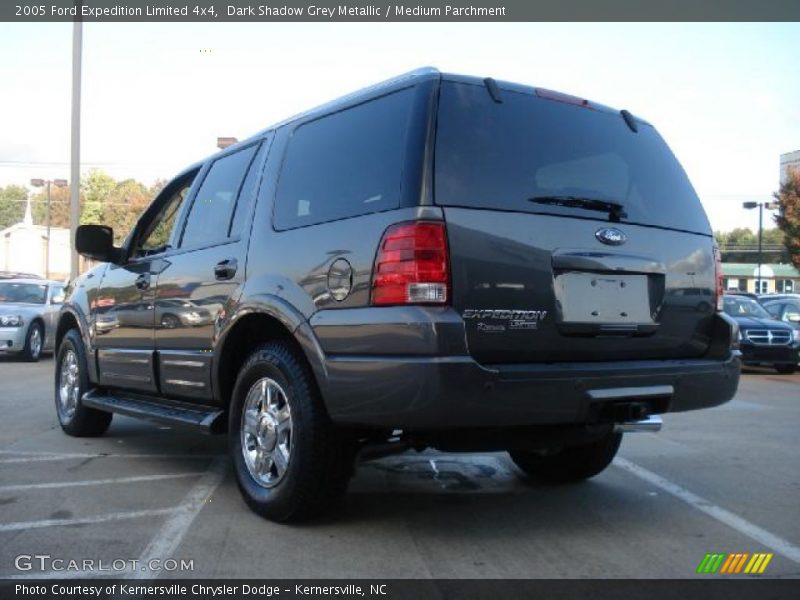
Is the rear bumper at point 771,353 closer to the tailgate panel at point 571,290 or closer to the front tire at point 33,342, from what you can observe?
the tailgate panel at point 571,290

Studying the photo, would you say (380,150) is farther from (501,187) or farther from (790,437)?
(790,437)

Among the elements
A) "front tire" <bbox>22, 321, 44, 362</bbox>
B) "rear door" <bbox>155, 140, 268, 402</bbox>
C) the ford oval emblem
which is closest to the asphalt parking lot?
"rear door" <bbox>155, 140, 268, 402</bbox>

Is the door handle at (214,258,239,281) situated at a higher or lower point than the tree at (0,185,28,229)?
lower

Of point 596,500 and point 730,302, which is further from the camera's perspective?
point 730,302

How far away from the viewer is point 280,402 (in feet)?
12.5

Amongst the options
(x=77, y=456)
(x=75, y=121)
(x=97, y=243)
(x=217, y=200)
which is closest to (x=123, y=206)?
(x=75, y=121)

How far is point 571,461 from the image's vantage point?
474cm

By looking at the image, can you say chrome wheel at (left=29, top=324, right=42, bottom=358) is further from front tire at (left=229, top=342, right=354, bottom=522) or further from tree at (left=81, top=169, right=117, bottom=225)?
tree at (left=81, top=169, right=117, bottom=225)

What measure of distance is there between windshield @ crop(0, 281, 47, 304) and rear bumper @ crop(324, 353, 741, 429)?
518 inches

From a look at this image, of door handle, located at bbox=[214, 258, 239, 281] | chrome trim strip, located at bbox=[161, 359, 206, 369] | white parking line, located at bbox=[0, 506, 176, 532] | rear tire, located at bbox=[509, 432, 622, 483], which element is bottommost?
white parking line, located at bbox=[0, 506, 176, 532]

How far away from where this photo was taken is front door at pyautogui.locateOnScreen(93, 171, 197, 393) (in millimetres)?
5035

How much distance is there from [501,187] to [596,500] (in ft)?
6.91
